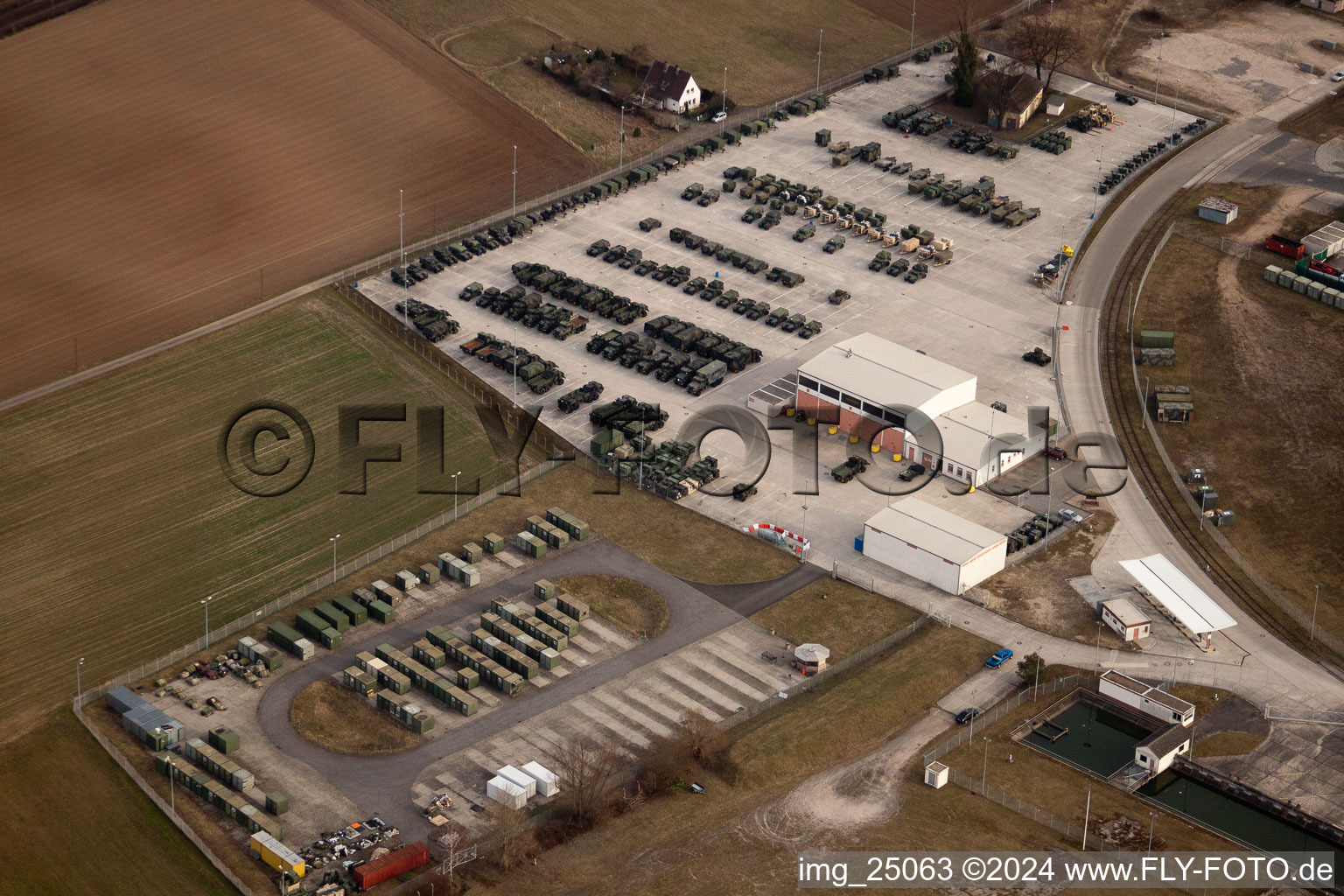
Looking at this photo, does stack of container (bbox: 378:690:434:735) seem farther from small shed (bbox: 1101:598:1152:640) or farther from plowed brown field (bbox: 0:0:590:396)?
plowed brown field (bbox: 0:0:590:396)

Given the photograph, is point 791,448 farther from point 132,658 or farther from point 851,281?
point 132,658

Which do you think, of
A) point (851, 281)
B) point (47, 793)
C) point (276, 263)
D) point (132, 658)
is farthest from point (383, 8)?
point (47, 793)

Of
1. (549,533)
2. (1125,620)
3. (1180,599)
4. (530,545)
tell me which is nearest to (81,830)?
(530,545)

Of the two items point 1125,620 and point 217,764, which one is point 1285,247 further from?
point 217,764

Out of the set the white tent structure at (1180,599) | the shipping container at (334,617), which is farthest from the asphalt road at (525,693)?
the white tent structure at (1180,599)

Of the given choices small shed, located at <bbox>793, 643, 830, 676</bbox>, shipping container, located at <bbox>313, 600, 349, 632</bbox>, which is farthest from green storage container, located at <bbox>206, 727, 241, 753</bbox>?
small shed, located at <bbox>793, 643, 830, 676</bbox>

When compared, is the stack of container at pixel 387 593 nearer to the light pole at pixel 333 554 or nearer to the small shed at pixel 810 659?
the light pole at pixel 333 554
